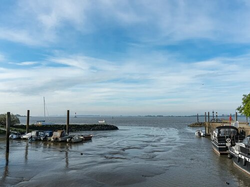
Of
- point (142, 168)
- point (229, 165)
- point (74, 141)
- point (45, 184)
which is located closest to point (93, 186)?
point (45, 184)

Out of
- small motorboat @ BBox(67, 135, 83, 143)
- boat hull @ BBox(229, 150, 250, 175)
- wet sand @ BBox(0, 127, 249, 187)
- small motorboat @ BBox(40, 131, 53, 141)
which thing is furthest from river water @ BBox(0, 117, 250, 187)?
small motorboat @ BBox(40, 131, 53, 141)

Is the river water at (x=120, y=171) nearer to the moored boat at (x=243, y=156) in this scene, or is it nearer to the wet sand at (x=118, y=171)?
the wet sand at (x=118, y=171)

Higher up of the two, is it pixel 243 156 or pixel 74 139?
pixel 243 156

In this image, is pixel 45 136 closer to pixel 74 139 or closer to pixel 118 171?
pixel 74 139

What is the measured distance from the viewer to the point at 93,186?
14.4 meters

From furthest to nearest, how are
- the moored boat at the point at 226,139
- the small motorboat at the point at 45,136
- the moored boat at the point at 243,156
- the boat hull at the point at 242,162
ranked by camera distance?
1. the small motorboat at the point at 45,136
2. the moored boat at the point at 226,139
3. the moored boat at the point at 243,156
4. the boat hull at the point at 242,162

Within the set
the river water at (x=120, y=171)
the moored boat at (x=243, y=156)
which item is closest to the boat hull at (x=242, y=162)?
the moored boat at (x=243, y=156)

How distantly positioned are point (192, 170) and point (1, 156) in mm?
17630

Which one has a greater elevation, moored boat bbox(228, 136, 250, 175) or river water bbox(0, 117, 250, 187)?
moored boat bbox(228, 136, 250, 175)

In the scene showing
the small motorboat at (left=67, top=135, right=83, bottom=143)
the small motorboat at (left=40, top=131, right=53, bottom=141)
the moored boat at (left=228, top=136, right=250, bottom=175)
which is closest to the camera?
the moored boat at (left=228, top=136, right=250, bottom=175)

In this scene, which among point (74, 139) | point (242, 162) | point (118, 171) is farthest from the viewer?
point (74, 139)

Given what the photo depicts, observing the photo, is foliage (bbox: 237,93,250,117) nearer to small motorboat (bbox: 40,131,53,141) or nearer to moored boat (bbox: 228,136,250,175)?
moored boat (bbox: 228,136,250,175)

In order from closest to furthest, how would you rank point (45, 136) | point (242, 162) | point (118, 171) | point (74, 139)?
point (242, 162) < point (118, 171) < point (74, 139) < point (45, 136)

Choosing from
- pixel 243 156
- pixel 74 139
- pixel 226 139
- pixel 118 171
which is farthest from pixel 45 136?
pixel 243 156
